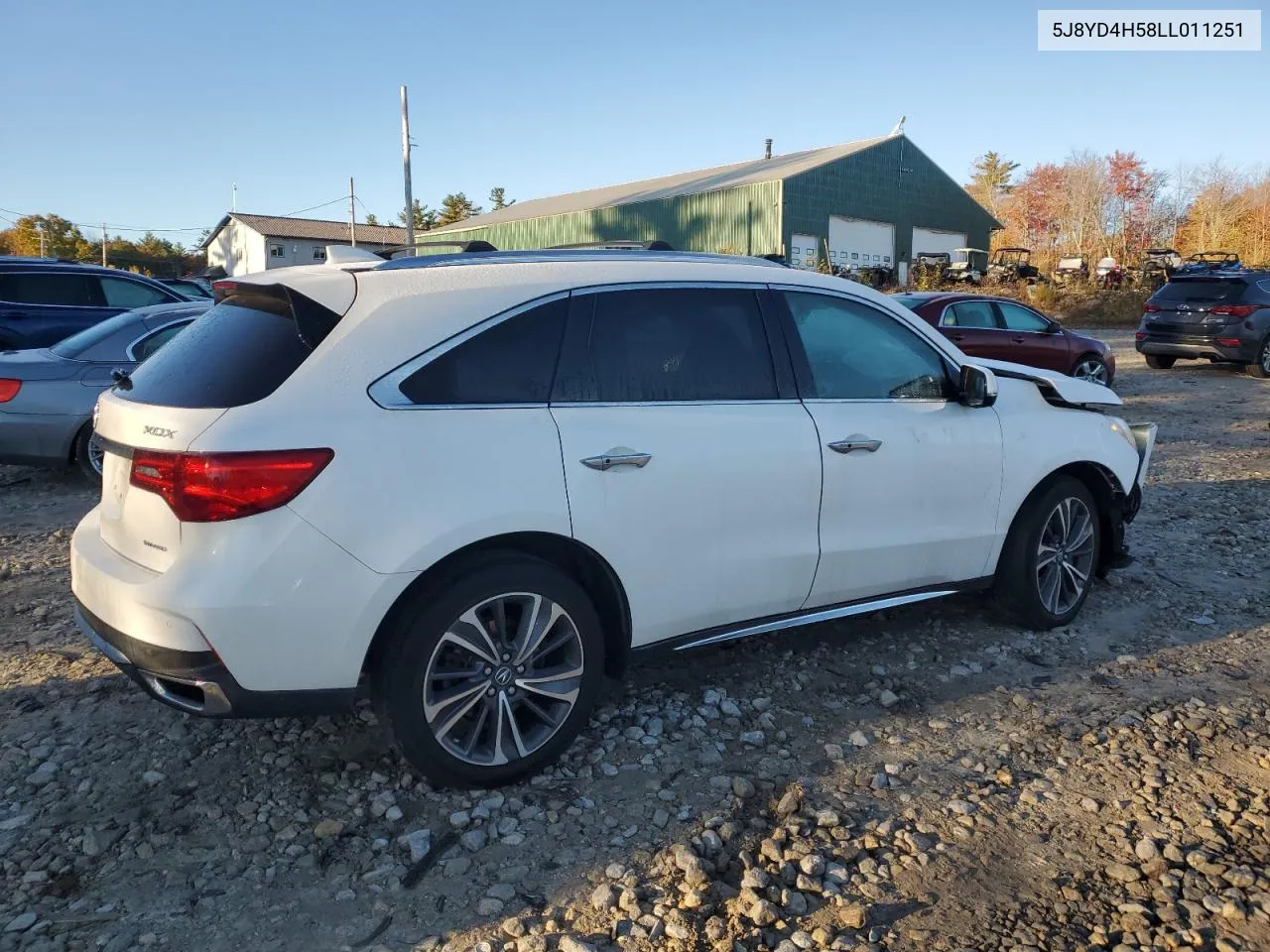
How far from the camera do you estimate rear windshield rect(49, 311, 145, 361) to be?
7617 mm

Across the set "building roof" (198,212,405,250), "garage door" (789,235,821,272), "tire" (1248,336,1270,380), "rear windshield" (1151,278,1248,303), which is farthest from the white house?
"tire" (1248,336,1270,380)

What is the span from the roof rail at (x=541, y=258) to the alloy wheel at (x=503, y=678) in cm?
121

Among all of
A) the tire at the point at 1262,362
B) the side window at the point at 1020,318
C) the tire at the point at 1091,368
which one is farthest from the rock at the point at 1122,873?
the tire at the point at 1262,362

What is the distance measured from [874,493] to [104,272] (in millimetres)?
9490

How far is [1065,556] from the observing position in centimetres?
471

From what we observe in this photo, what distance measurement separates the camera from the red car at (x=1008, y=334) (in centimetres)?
1229

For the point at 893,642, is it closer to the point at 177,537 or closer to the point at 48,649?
the point at 177,537

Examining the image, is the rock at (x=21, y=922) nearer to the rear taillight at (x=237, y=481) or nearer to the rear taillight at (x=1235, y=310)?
the rear taillight at (x=237, y=481)

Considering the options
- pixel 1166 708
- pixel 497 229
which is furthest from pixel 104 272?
pixel 497 229

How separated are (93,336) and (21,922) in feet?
20.8

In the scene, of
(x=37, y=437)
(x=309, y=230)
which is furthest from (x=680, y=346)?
(x=309, y=230)

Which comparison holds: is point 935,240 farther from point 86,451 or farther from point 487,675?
point 487,675

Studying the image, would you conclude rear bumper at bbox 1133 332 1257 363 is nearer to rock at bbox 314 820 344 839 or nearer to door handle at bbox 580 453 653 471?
door handle at bbox 580 453 653 471

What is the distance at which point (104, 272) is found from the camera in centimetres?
1038
